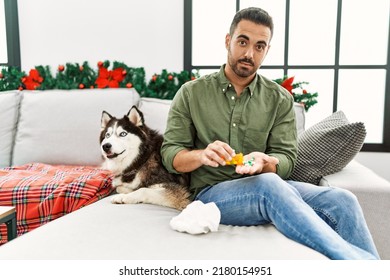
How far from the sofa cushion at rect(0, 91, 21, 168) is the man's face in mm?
1647

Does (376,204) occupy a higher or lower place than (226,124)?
lower

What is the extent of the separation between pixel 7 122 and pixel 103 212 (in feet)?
4.53

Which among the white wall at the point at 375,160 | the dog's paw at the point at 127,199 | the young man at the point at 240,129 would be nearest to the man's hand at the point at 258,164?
the young man at the point at 240,129

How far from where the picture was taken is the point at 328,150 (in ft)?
5.39

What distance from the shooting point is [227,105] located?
160 cm

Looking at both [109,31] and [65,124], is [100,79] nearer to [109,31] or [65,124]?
[109,31]

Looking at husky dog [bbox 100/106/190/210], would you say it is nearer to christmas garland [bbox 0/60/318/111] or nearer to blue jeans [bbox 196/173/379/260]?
blue jeans [bbox 196/173/379/260]

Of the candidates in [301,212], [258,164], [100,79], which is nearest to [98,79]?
[100,79]

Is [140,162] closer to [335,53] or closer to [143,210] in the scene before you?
[143,210]

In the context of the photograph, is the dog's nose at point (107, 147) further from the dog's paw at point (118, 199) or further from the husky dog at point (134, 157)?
the dog's paw at point (118, 199)

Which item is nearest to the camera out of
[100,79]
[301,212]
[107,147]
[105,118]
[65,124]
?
[301,212]

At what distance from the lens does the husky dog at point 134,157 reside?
1.71 metres

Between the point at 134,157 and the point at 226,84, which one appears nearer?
the point at 226,84

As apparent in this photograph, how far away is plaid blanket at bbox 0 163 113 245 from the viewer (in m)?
1.71
